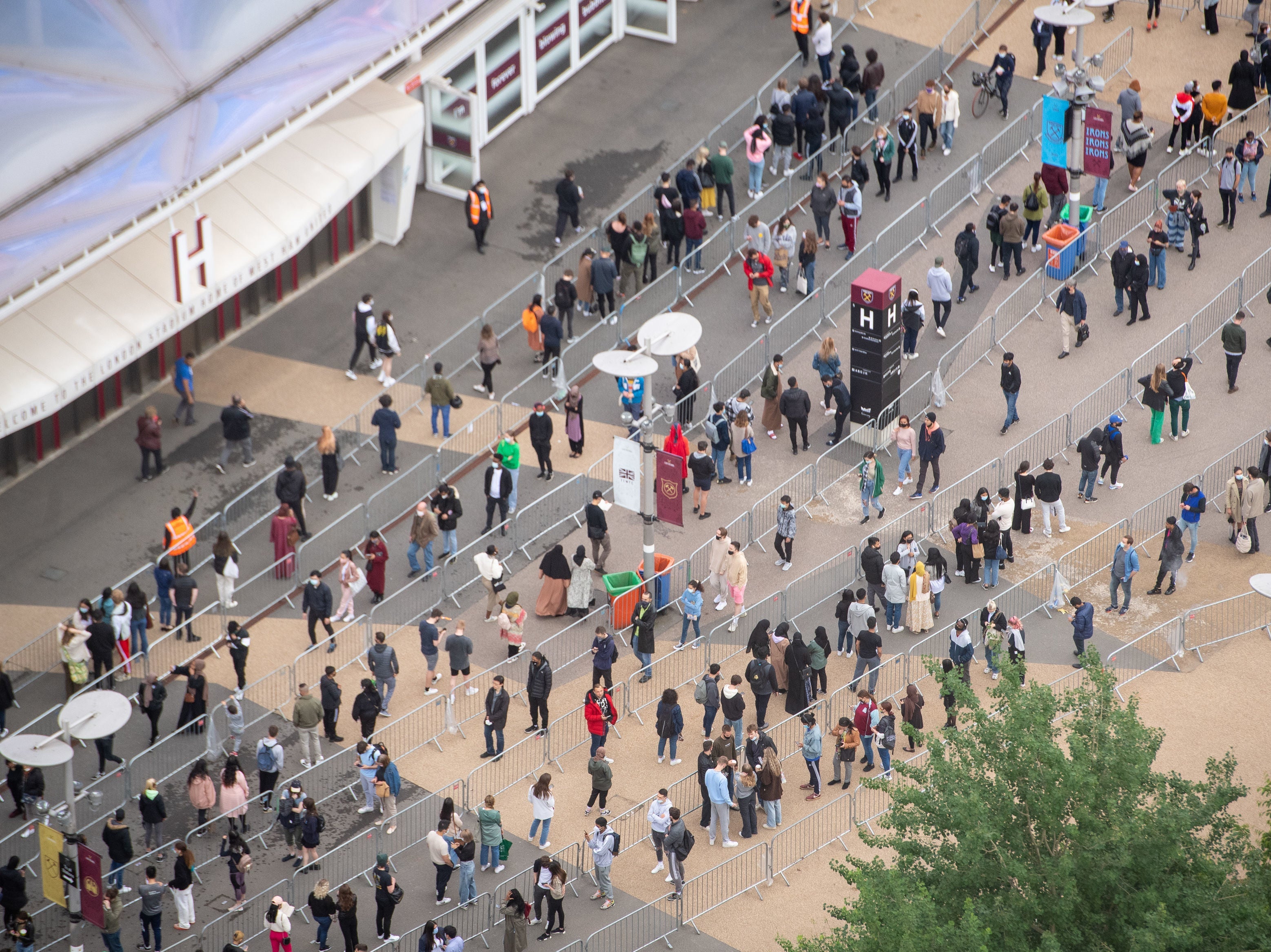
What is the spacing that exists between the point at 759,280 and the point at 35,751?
14.8m

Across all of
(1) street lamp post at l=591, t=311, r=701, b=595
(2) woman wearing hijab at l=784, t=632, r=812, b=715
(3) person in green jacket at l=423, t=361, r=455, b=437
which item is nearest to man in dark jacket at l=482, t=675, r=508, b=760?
(1) street lamp post at l=591, t=311, r=701, b=595

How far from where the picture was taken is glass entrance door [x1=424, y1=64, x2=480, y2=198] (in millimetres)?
38000

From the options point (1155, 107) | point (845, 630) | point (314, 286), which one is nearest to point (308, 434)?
point (314, 286)

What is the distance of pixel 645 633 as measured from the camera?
95.8ft

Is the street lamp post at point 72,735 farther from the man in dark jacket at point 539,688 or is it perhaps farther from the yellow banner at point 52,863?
the man in dark jacket at point 539,688

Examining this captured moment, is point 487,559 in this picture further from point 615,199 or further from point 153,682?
point 615,199

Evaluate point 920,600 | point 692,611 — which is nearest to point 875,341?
point 920,600

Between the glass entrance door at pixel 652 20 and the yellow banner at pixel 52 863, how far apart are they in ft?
71.3

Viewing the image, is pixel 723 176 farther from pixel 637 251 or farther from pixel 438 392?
pixel 438 392

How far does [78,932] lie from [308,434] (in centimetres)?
1005

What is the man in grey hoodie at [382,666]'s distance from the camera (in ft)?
93.9

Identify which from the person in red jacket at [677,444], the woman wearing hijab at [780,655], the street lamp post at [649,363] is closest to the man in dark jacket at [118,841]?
the street lamp post at [649,363]

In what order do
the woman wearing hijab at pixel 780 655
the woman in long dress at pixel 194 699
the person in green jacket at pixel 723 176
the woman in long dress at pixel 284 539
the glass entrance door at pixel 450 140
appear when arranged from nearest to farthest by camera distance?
the woman wearing hijab at pixel 780 655, the woman in long dress at pixel 194 699, the woman in long dress at pixel 284 539, the person in green jacket at pixel 723 176, the glass entrance door at pixel 450 140

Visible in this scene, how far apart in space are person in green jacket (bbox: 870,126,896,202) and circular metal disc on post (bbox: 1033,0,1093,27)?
161 inches
